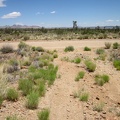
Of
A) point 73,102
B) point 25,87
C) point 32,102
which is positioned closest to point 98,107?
point 73,102

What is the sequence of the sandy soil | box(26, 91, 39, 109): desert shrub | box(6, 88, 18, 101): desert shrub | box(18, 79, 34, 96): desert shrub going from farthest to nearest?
box(18, 79, 34, 96): desert shrub < box(6, 88, 18, 101): desert shrub < box(26, 91, 39, 109): desert shrub < the sandy soil

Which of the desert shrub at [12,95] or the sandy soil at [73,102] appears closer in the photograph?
the sandy soil at [73,102]

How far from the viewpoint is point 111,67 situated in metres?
16.6

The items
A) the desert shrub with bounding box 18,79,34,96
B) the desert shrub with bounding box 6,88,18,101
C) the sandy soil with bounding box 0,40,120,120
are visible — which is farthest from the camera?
the desert shrub with bounding box 18,79,34,96

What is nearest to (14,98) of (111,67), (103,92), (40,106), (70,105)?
(40,106)

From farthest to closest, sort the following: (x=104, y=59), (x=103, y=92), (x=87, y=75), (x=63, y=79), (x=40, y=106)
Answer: (x=104, y=59), (x=87, y=75), (x=63, y=79), (x=103, y=92), (x=40, y=106)

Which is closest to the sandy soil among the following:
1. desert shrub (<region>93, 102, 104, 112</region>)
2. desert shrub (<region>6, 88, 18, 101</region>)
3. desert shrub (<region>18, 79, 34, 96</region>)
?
desert shrub (<region>93, 102, 104, 112</region>)

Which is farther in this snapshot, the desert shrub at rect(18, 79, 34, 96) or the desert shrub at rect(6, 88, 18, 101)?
the desert shrub at rect(18, 79, 34, 96)

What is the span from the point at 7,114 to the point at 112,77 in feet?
24.4

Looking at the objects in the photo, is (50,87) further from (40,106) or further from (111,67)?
(111,67)

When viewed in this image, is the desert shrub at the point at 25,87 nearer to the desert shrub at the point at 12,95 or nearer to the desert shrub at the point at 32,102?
the desert shrub at the point at 12,95

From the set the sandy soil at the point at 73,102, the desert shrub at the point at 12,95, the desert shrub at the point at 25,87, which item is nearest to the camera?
the sandy soil at the point at 73,102

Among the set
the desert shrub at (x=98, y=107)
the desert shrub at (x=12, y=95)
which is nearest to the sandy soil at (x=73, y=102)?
the desert shrub at (x=98, y=107)

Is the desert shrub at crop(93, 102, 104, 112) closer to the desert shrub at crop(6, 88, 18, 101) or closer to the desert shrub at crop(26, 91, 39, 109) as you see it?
the desert shrub at crop(26, 91, 39, 109)
